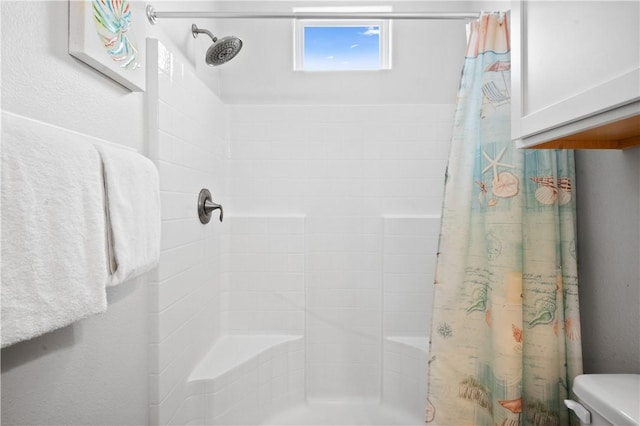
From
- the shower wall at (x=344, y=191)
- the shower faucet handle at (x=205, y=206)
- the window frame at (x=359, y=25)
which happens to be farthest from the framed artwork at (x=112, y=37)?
the window frame at (x=359, y=25)

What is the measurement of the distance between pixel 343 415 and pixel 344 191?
1.30 metres

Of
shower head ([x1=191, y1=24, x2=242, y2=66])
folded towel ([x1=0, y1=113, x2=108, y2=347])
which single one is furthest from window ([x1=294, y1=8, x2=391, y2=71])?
folded towel ([x1=0, y1=113, x2=108, y2=347])

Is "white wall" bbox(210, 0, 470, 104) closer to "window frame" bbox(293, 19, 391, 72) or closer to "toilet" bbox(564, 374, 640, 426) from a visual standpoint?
"window frame" bbox(293, 19, 391, 72)

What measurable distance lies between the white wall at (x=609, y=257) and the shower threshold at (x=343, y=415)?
1117mm

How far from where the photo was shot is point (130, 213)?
0.93 m

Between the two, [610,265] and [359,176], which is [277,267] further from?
[610,265]

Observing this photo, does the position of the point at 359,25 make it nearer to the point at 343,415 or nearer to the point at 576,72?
the point at 576,72

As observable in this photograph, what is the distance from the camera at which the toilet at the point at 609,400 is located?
82 centimetres

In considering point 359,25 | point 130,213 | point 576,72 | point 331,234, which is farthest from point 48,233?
point 359,25

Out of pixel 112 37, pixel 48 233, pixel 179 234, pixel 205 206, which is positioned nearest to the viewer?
pixel 48 233

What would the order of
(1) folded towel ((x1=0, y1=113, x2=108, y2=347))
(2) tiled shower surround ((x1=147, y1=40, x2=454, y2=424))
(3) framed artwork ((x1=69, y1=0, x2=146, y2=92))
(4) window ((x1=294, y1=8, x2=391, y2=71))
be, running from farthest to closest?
(4) window ((x1=294, y1=8, x2=391, y2=71)) → (2) tiled shower surround ((x1=147, y1=40, x2=454, y2=424)) → (3) framed artwork ((x1=69, y1=0, x2=146, y2=92)) → (1) folded towel ((x1=0, y1=113, x2=108, y2=347))

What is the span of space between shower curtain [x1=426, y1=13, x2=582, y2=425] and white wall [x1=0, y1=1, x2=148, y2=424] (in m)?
1.06

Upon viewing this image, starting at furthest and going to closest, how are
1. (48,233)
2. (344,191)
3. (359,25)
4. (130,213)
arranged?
1. (359,25)
2. (344,191)
3. (130,213)
4. (48,233)

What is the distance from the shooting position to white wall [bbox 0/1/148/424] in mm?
778
